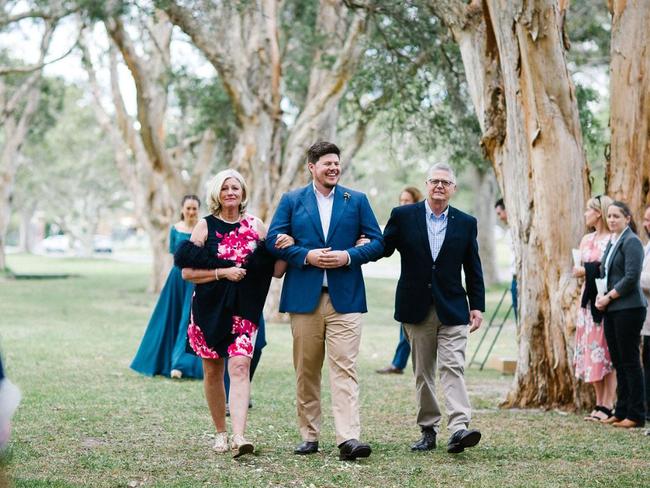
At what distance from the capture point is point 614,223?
9.33m

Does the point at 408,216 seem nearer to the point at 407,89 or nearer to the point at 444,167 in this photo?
the point at 444,167

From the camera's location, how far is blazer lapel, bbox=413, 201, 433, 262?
7910 mm

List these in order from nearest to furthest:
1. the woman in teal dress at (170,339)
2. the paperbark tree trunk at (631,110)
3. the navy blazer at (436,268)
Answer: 1. the navy blazer at (436,268)
2. the paperbark tree trunk at (631,110)
3. the woman in teal dress at (170,339)

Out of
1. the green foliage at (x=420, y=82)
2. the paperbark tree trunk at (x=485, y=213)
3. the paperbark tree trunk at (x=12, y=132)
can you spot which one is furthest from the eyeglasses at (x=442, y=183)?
the paperbark tree trunk at (x=12, y=132)

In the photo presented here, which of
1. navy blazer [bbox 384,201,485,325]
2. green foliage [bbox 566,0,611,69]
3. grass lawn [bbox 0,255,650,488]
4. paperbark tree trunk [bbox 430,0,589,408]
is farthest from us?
green foliage [bbox 566,0,611,69]

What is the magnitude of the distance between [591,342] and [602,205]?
1304 mm

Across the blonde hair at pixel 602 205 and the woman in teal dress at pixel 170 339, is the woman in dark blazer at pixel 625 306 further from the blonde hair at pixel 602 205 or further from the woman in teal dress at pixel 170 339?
the woman in teal dress at pixel 170 339

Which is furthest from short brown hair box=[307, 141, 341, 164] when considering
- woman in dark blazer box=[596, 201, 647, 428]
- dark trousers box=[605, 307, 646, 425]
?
dark trousers box=[605, 307, 646, 425]

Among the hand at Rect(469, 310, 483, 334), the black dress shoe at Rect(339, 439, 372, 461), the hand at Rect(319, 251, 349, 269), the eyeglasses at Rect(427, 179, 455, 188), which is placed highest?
the eyeglasses at Rect(427, 179, 455, 188)

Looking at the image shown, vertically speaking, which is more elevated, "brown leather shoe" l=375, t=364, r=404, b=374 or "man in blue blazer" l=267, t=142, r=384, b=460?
"man in blue blazer" l=267, t=142, r=384, b=460

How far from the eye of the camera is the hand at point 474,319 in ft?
25.7

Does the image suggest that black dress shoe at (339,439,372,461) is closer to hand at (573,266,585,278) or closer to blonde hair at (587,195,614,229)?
hand at (573,266,585,278)

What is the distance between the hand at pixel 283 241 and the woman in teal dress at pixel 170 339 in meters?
4.49

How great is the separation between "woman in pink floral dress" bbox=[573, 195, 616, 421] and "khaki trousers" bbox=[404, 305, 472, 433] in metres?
2.11
